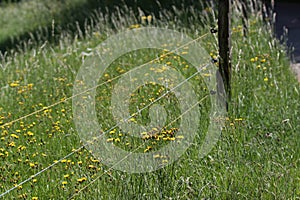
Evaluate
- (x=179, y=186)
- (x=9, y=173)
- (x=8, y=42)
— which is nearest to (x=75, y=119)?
(x=9, y=173)

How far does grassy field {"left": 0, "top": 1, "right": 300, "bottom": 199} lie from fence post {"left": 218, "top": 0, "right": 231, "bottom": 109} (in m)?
0.13

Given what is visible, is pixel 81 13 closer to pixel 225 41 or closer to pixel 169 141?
pixel 225 41

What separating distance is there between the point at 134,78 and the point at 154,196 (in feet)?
8.17

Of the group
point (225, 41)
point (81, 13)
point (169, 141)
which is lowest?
point (81, 13)

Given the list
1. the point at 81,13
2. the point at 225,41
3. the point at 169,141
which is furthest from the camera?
the point at 81,13

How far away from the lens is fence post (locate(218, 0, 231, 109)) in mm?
5246

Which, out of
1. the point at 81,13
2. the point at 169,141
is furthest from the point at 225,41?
the point at 81,13

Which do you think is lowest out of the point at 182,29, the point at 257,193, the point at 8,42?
the point at 8,42

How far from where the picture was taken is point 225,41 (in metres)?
5.36

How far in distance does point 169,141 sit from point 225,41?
4.39 ft

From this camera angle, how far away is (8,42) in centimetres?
1198

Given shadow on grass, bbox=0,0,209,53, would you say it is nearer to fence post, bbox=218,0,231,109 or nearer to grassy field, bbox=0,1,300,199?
grassy field, bbox=0,1,300,199

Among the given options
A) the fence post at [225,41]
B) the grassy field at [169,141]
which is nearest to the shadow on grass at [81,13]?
the grassy field at [169,141]

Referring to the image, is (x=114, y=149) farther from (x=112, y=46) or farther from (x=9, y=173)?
(x=112, y=46)
